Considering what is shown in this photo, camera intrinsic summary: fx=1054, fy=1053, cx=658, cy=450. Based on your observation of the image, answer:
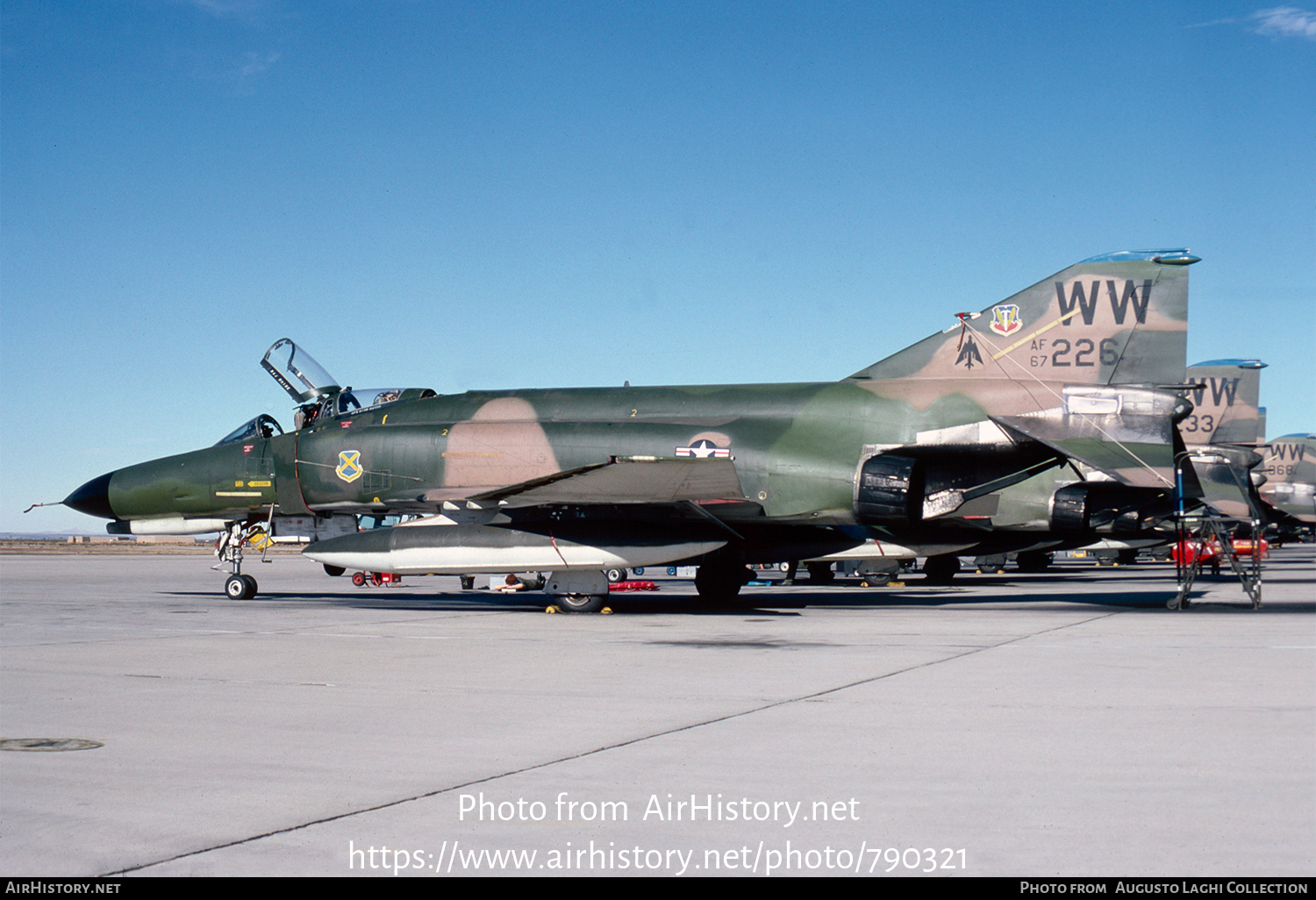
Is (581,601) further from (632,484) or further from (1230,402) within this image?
(1230,402)

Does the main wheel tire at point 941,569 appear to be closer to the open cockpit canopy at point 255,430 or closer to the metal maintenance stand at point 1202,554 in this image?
the metal maintenance stand at point 1202,554

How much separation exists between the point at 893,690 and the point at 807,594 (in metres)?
13.1

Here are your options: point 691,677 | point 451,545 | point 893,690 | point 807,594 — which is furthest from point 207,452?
point 893,690

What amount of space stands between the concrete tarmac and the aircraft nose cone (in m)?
7.57

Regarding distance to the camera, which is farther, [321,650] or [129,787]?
[321,650]

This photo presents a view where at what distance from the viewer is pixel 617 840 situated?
4.13m

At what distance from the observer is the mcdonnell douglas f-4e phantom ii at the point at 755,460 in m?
14.9

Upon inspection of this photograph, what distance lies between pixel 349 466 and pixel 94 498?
5171mm

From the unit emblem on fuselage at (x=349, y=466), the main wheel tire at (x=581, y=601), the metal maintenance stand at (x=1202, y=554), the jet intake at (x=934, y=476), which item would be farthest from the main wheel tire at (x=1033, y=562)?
the unit emblem on fuselage at (x=349, y=466)

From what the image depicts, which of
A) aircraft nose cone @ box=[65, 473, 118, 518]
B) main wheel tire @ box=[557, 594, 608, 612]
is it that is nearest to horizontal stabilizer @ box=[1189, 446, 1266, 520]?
main wheel tire @ box=[557, 594, 608, 612]

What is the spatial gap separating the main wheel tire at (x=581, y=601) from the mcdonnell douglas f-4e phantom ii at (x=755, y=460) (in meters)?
0.04

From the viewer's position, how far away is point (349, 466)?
1780cm

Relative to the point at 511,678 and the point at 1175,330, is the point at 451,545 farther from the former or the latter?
the point at 1175,330

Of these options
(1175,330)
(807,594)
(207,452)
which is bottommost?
(807,594)
